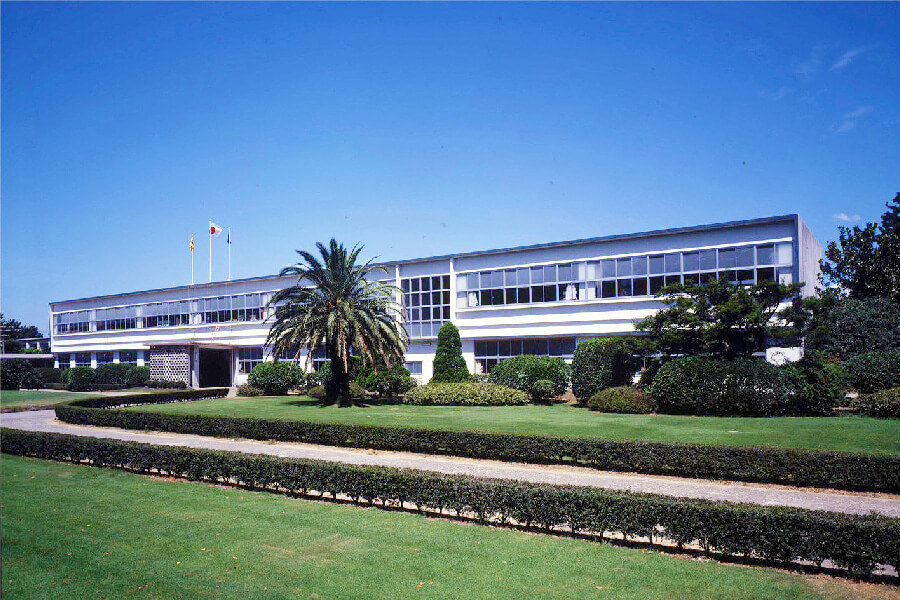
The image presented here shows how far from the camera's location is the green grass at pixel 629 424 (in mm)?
16953

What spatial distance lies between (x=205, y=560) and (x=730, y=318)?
72.5ft

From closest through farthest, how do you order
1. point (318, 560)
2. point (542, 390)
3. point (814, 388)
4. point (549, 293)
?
point (318, 560) < point (814, 388) < point (542, 390) < point (549, 293)

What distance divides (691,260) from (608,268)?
4.41 m

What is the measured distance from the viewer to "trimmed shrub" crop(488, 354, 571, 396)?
33031mm

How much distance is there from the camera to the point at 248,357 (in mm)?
50625

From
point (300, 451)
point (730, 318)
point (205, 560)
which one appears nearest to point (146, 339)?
point (300, 451)

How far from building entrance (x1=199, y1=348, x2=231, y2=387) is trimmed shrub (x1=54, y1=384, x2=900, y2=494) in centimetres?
2689

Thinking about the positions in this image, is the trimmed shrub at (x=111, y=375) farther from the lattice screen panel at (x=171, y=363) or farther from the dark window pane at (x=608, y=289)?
the dark window pane at (x=608, y=289)

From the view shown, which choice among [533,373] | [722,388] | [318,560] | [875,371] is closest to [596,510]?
[318,560]

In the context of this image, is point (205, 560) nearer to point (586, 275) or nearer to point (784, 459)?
point (784, 459)

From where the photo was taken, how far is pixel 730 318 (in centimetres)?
2541

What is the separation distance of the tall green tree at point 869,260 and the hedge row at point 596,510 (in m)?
41.2

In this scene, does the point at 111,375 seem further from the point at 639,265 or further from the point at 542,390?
the point at 639,265

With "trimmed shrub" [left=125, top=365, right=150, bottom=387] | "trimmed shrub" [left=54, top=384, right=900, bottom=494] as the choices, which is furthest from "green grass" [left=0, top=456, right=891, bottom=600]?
"trimmed shrub" [left=125, top=365, right=150, bottom=387]
